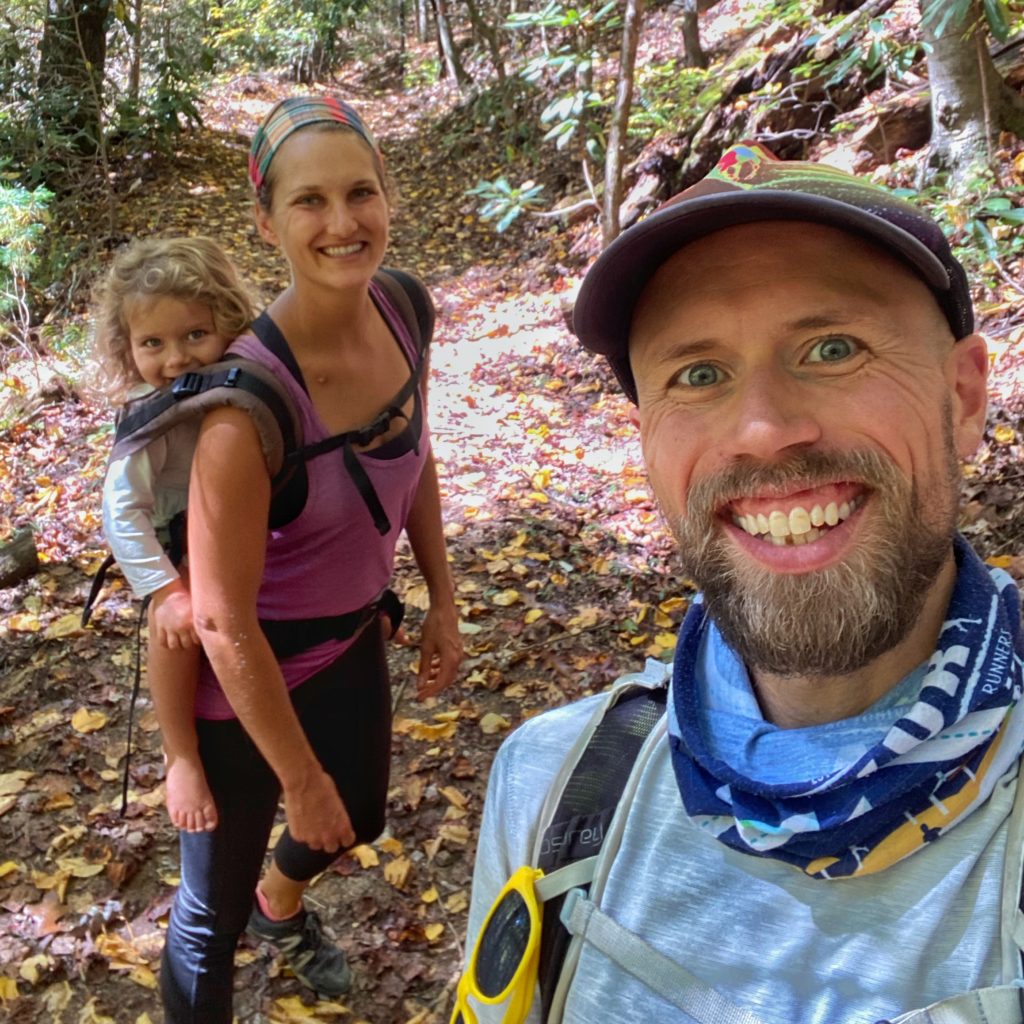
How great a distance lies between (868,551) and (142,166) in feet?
44.6

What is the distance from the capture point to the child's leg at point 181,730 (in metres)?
1.94

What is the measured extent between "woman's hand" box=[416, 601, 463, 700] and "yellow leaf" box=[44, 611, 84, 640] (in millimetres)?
2703

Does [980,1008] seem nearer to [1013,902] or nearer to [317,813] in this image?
[1013,902]

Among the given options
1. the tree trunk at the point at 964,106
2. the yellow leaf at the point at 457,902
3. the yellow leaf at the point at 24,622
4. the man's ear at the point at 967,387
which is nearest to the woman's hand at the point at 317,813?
the yellow leaf at the point at 457,902

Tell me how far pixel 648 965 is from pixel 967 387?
92 cm

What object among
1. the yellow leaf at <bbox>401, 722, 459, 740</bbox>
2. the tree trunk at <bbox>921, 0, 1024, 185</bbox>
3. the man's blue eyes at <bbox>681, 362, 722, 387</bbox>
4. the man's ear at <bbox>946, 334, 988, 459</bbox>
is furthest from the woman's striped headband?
the tree trunk at <bbox>921, 0, 1024, 185</bbox>

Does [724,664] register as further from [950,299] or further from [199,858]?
[199,858]

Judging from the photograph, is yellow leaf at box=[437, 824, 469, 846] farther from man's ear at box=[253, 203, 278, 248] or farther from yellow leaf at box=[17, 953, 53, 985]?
man's ear at box=[253, 203, 278, 248]

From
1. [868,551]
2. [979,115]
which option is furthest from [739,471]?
[979,115]

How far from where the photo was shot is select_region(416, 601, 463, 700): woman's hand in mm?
Result: 2775

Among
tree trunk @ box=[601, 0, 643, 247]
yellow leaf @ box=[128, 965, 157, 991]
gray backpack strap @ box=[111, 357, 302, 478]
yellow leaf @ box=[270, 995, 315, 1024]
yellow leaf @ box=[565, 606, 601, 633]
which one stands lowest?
yellow leaf @ box=[270, 995, 315, 1024]

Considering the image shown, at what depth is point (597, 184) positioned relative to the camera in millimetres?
9375

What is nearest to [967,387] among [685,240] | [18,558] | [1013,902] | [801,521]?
[801,521]

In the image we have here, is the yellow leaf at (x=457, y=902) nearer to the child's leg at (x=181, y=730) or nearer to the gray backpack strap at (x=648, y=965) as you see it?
the child's leg at (x=181, y=730)
